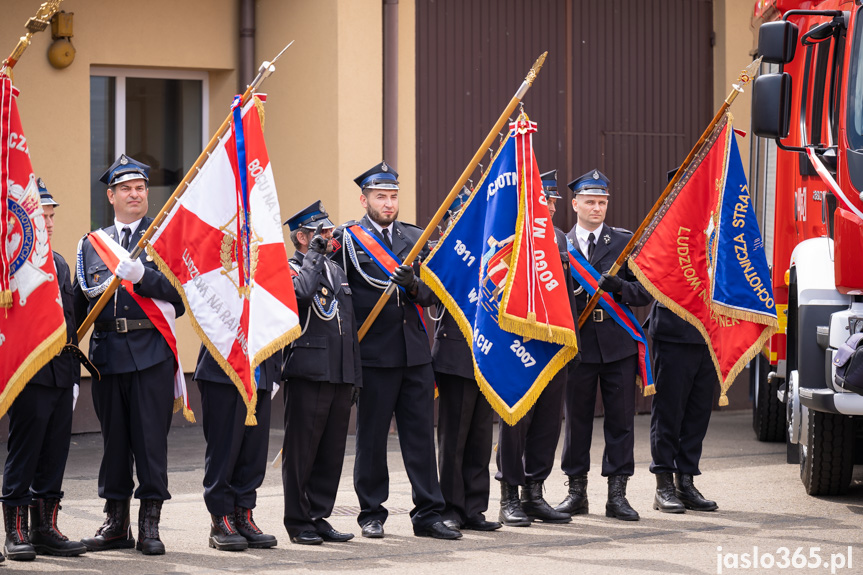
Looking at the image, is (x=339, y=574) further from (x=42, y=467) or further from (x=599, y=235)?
(x=599, y=235)

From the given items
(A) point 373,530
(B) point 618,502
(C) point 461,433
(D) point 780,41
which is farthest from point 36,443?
(D) point 780,41

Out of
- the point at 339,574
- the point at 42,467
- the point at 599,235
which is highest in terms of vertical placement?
the point at 599,235

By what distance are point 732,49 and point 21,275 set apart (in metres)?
8.62

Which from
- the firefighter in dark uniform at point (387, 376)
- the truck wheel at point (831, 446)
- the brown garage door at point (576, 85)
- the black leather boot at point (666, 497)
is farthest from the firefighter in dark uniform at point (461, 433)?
the brown garage door at point (576, 85)

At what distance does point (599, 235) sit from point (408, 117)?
4.17 m

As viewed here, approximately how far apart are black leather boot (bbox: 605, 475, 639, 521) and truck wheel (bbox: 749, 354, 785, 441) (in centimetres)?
344

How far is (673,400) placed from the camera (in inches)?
335

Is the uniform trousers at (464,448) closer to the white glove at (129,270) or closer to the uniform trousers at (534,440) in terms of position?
the uniform trousers at (534,440)

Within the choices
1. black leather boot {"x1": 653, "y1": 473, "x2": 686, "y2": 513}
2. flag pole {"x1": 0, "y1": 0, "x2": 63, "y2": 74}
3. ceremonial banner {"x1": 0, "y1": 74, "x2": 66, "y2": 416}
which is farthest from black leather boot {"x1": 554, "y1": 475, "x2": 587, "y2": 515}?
flag pole {"x1": 0, "y1": 0, "x2": 63, "y2": 74}

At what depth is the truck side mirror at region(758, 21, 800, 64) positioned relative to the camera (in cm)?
746

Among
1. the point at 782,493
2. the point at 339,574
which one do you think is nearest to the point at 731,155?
the point at 782,493

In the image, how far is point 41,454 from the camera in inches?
280

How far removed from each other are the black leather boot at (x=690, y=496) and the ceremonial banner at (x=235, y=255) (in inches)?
111

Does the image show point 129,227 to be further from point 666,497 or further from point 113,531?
point 666,497
